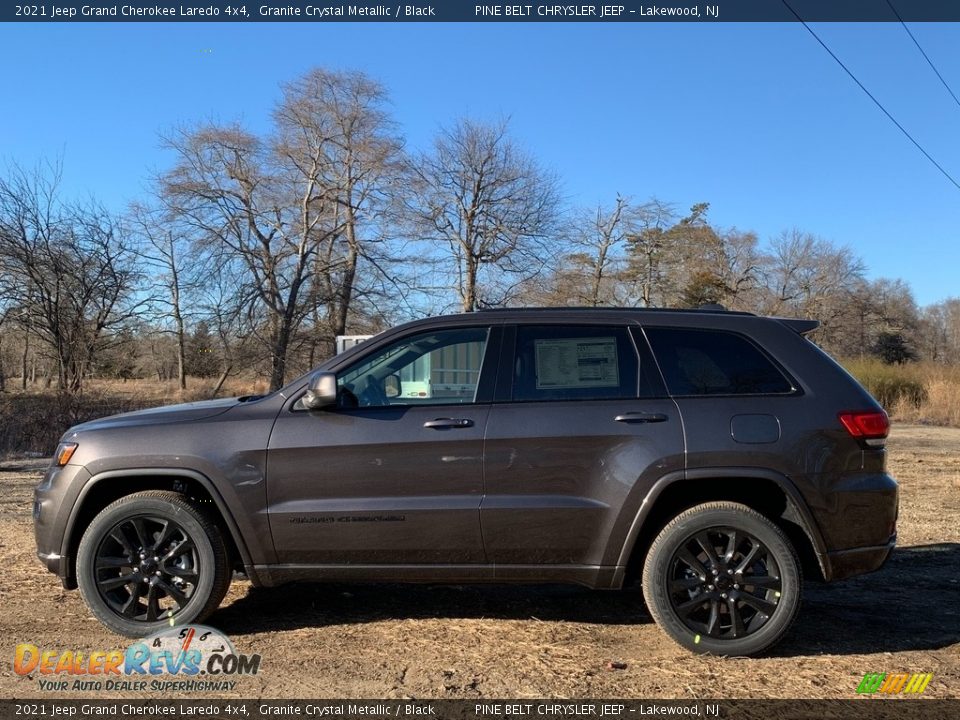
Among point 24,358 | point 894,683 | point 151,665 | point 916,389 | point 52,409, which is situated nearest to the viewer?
point 894,683

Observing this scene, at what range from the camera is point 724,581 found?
4266 mm

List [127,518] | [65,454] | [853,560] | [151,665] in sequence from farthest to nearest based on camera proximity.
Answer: [65,454] → [127,518] → [853,560] → [151,665]

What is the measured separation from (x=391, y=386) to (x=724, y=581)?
2.12 metres

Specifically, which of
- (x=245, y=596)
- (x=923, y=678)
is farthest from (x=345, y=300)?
(x=923, y=678)

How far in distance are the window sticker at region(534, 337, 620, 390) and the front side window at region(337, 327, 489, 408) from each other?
0.37 metres

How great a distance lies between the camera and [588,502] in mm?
4258

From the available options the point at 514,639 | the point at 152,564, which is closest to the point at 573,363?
the point at 514,639

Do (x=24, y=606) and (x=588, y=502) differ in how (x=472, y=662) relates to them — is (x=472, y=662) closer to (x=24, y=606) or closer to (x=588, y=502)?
(x=588, y=502)

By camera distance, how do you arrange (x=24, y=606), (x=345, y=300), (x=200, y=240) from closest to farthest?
(x=24, y=606), (x=200, y=240), (x=345, y=300)

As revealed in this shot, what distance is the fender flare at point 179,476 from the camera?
4.39 metres

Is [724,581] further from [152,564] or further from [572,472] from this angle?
[152,564]

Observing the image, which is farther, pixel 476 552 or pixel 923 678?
pixel 476 552

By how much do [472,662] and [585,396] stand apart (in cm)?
153

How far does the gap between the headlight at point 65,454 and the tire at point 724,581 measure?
328 centimetres
